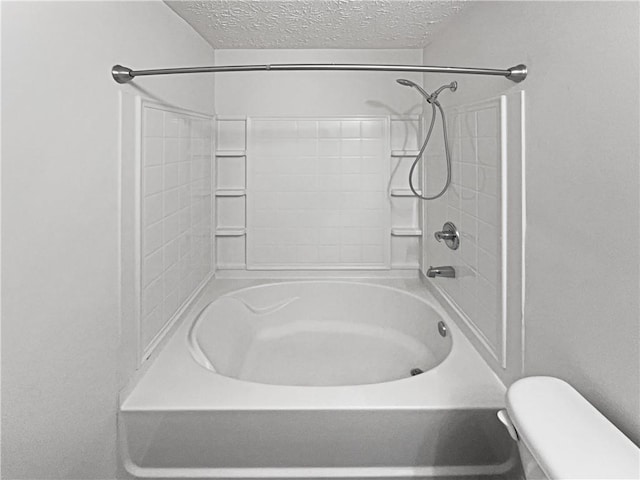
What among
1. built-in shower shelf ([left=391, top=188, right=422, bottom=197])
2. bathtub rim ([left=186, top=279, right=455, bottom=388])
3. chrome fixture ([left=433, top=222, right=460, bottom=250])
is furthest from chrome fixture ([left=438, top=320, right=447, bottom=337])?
built-in shower shelf ([left=391, top=188, right=422, bottom=197])

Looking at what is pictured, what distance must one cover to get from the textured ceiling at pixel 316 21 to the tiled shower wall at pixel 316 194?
1.49ft

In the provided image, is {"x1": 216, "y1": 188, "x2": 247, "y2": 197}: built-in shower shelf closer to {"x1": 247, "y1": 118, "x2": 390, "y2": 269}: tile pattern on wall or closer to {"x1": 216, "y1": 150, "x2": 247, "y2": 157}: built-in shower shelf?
{"x1": 247, "y1": 118, "x2": 390, "y2": 269}: tile pattern on wall

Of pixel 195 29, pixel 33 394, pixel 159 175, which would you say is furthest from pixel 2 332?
pixel 195 29

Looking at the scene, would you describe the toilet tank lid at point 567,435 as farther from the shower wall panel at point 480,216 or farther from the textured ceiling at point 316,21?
the textured ceiling at point 316,21

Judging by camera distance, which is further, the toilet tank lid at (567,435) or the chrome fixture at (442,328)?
the chrome fixture at (442,328)

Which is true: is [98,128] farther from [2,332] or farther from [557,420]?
[557,420]

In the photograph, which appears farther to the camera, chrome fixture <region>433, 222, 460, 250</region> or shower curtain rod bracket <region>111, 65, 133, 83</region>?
chrome fixture <region>433, 222, 460, 250</region>

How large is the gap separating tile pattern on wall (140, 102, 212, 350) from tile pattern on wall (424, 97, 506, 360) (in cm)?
131

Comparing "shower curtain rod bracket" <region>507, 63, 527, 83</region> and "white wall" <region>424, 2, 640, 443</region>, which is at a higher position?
"shower curtain rod bracket" <region>507, 63, 527, 83</region>

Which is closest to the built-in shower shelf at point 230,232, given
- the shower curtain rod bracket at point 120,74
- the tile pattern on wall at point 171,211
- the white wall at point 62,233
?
the tile pattern on wall at point 171,211

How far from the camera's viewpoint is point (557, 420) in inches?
36.8

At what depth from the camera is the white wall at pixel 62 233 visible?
0.94m

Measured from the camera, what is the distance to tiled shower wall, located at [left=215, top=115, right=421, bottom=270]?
2.85m

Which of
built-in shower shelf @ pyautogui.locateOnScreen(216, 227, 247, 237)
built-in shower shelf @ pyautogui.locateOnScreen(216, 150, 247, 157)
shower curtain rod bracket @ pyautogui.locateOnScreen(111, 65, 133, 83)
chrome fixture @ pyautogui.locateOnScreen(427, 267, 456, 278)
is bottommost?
chrome fixture @ pyautogui.locateOnScreen(427, 267, 456, 278)
